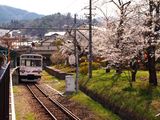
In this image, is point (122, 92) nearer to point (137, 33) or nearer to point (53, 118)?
point (137, 33)

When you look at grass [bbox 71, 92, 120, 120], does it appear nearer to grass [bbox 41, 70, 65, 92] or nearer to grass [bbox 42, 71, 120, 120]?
grass [bbox 42, 71, 120, 120]

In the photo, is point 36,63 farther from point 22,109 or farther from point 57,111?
point 57,111

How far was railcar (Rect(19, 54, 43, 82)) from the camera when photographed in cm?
4134

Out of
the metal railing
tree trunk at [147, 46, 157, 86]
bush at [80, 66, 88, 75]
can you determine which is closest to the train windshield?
bush at [80, 66, 88, 75]

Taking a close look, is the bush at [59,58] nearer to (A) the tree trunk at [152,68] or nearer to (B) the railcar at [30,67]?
(B) the railcar at [30,67]

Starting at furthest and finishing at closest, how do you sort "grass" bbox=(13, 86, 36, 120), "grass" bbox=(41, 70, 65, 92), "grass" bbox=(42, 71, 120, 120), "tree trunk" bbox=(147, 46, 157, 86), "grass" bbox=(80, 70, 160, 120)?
1. "grass" bbox=(41, 70, 65, 92)
2. "tree trunk" bbox=(147, 46, 157, 86)
3. "grass" bbox=(13, 86, 36, 120)
4. "grass" bbox=(42, 71, 120, 120)
5. "grass" bbox=(80, 70, 160, 120)

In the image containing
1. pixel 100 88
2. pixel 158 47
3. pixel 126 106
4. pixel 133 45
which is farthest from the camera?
pixel 100 88

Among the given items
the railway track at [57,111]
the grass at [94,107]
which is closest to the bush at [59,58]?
the grass at [94,107]

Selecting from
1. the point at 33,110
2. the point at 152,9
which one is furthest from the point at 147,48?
the point at 33,110

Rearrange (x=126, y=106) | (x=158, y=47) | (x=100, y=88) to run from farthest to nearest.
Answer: (x=100, y=88), (x=158, y=47), (x=126, y=106)

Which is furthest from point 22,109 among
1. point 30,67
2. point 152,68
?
point 30,67

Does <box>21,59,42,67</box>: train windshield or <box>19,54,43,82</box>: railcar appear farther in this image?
<box>21,59,42,67</box>: train windshield

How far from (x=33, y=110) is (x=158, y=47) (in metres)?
8.02

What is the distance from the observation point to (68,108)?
77.1 feet
